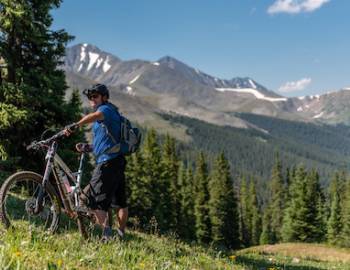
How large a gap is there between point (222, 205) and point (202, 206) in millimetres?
3282

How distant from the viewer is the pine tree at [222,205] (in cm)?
6956

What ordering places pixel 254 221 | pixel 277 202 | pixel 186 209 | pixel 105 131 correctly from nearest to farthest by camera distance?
pixel 105 131
pixel 186 209
pixel 254 221
pixel 277 202

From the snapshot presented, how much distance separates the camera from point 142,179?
53.7m

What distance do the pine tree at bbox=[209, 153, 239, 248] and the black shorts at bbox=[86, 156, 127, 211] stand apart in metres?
61.9

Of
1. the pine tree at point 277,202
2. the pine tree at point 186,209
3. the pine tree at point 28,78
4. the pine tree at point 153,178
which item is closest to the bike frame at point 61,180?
the pine tree at point 28,78

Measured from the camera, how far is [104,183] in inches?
339

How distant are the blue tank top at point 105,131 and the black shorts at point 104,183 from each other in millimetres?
157

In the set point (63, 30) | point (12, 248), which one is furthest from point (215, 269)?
Result: point (63, 30)

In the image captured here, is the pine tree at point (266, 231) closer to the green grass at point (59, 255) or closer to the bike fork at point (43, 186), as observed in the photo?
the bike fork at point (43, 186)

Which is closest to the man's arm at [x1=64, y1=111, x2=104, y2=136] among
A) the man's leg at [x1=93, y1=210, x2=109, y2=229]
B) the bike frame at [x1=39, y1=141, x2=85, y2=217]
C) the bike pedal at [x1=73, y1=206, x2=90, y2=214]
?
the bike frame at [x1=39, y1=141, x2=85, y2=217]

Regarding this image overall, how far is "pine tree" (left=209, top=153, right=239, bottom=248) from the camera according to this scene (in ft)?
228

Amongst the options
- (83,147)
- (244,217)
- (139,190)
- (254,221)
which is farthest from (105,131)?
(254,221)

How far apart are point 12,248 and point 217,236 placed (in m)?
67.7

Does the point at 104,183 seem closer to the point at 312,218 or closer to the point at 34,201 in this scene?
the point at 34,201
